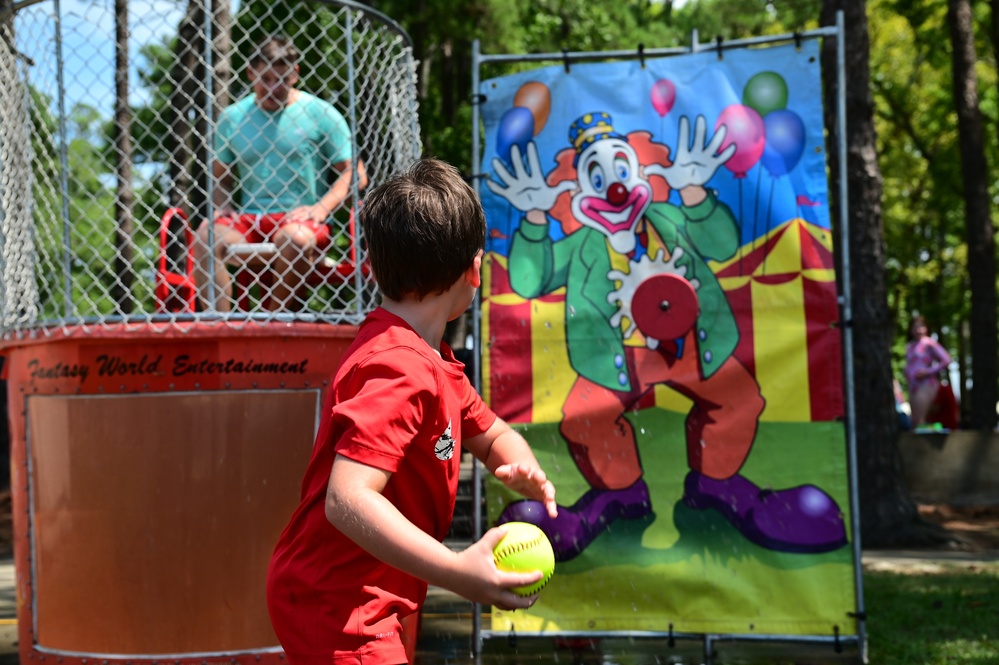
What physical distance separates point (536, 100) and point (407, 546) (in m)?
3.88

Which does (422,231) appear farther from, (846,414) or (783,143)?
(846,414)

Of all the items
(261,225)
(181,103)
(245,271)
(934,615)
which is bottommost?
(934,615)

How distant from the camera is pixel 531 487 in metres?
2.58

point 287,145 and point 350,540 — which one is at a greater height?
point 287,145

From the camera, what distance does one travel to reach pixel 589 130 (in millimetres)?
5477

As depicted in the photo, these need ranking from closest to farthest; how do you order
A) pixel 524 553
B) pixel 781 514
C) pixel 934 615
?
pixel 524 553 → pixel 781 514 → pixel 934 615

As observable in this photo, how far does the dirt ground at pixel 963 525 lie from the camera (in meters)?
9.58

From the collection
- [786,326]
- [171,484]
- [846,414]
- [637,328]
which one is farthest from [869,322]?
[171,484]

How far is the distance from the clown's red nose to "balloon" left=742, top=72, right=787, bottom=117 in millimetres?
725

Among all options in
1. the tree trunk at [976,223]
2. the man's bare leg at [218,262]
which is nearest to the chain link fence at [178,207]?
the man's bare leg at [218,262]

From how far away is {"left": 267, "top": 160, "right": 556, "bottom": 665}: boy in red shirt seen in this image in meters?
2.14

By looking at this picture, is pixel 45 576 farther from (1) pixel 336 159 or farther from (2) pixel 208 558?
(1) pixel 336 159

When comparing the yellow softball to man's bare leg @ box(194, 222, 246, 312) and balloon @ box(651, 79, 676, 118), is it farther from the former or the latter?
balloon @ box(651, 79, 676, 118)

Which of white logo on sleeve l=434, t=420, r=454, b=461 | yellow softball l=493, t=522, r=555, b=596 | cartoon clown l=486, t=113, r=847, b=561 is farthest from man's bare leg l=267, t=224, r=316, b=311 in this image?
yellow softball l=493, t=522, r=555, b=596
